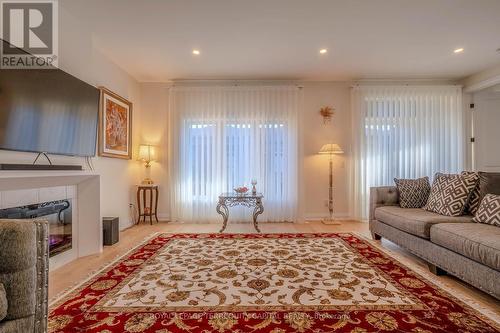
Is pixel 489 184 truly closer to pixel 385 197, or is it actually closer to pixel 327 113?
pixel 385 197

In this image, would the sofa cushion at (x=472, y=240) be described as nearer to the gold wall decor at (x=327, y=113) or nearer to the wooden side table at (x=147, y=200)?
the gold wall decor at (x=327, y=113)

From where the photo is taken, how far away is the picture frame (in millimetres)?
3662

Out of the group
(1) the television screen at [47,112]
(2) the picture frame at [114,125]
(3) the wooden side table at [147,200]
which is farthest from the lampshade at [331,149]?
(1) the television screen at [47,112]

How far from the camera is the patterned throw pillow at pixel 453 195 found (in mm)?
2789

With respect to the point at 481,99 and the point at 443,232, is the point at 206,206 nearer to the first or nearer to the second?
the point at 443,232

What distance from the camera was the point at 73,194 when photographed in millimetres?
2979

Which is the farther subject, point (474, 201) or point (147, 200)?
point (147, 200)

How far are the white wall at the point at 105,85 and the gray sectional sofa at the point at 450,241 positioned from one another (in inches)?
153

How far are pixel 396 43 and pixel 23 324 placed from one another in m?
4.57

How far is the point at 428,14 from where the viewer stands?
2.83 metres

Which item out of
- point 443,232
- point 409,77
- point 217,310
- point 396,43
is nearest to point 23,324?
point 217,310

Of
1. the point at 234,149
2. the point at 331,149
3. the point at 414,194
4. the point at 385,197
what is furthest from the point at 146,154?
the point at 414,194

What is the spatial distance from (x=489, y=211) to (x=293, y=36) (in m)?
2.90

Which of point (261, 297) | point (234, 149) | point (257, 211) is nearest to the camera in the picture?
point (261, 297)
